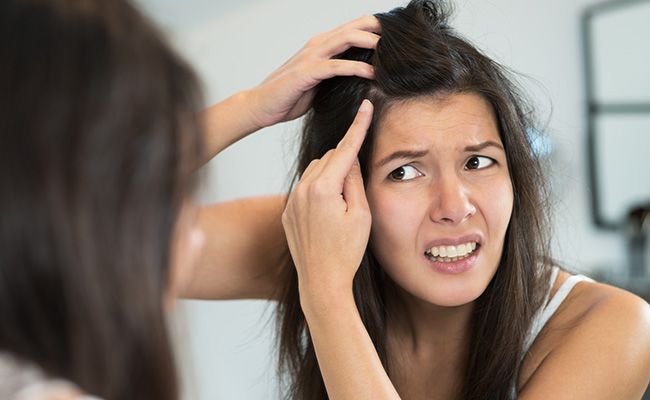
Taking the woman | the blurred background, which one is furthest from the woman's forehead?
the blurred background

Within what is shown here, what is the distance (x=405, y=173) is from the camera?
1.56 metres

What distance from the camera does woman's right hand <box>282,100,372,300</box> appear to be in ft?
4.74

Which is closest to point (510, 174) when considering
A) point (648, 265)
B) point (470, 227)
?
point (470, 227)

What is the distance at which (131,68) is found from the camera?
0.74 meters

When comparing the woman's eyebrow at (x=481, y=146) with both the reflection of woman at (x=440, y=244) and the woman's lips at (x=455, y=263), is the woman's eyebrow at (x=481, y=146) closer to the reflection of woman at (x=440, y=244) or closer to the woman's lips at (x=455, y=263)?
the reflection of woman at (x=440, y=244)

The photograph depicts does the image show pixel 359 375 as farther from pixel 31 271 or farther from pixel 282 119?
pixel 31 271

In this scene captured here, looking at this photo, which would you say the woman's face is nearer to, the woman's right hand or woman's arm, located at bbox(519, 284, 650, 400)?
the woman's right hand

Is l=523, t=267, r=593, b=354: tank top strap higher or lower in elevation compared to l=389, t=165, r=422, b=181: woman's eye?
lower

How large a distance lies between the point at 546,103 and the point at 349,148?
9.54 feet

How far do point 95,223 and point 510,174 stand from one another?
1053 mm

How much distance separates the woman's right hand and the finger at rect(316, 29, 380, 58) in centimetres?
11

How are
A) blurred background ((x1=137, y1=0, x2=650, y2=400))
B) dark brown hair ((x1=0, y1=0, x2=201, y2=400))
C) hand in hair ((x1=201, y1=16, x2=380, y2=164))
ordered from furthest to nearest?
blurred background ((x1=137, y1=0, x2=650, y2=400)) → hand in hair ((x1=201, y1=16, x2=380, y2=164)) → dark brown hair ((x1=0, y1=0, x2=201, y2=400))

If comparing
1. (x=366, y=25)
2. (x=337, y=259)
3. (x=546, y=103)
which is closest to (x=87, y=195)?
(x=337, y=259)

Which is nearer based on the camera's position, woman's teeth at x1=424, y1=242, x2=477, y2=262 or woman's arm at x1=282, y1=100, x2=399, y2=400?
woman's arm at x1=282, y1=100, x2=399, y2=400
